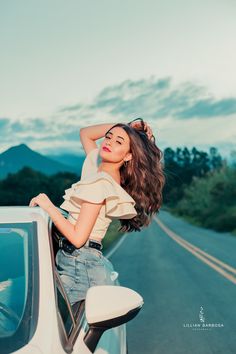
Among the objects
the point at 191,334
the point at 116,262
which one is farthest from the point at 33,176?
the point at 191,334

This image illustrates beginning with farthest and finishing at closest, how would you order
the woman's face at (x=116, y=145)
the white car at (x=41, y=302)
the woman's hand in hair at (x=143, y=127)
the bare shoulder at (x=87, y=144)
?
1. the bare shoulder at (x=87, y=144)
2. the woman's hand in hair at (x=143, y=127)
3. the woman's face at (x=116, y=145)
4. the white car at (x=41, y=302)

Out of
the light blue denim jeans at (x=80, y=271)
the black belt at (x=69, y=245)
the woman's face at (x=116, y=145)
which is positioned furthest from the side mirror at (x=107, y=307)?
the woman's face at (x=116, y=145)

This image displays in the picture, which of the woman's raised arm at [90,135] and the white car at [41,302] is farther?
the woman's raised arm at [90,135]

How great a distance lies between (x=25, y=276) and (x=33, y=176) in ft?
194

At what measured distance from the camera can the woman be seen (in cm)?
311

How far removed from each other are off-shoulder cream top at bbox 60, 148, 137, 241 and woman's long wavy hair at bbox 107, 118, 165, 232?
11.3 inches

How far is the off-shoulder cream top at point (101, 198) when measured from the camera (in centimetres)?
314

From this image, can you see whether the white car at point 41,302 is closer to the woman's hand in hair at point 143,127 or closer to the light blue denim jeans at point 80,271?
the light blue denim jeans at point 80,271

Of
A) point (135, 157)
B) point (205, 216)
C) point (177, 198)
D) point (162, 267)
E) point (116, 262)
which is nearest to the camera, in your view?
point (135, 157)

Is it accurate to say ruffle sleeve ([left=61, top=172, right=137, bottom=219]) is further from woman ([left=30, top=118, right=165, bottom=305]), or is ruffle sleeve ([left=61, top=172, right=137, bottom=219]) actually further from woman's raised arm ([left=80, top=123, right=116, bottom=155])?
woman's raised arm ([left=80, top=123, right=116, bottom=155])

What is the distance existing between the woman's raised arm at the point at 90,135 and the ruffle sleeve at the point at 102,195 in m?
0.95

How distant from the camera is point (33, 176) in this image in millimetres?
61469

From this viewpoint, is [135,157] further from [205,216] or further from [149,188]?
[205,216]

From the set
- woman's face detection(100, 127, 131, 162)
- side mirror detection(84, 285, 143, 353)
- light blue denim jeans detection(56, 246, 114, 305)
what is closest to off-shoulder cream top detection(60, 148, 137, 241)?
light blue denim jeans detection(56, 246, 114, 305)
